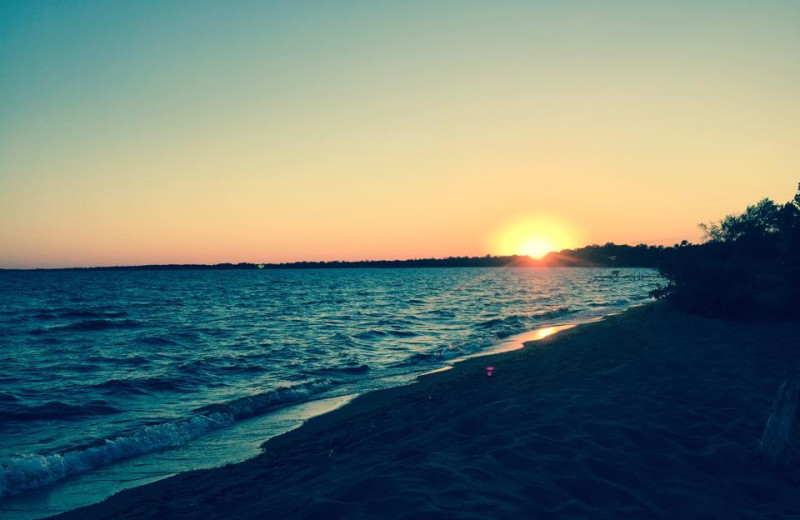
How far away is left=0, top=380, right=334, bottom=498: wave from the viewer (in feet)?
26.7

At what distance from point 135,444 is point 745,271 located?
22789 millimetres

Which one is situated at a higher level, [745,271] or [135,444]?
[745,271]

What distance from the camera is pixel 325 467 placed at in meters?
7.11

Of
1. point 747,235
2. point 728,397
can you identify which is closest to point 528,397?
point 728,397

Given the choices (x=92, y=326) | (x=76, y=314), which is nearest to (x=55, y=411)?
(x=92, y=326)

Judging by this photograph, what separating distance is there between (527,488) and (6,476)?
27.9 ft

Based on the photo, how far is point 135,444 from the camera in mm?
9719

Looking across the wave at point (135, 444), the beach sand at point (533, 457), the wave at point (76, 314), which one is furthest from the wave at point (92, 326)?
the beach sand at point (533, 457)

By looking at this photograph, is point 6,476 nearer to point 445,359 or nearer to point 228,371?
point 228,371

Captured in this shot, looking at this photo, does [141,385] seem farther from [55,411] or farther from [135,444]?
[135,444]

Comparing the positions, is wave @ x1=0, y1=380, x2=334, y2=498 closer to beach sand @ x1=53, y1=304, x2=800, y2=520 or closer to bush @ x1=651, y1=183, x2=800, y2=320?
beach sand @ x1=53, y1=304, x2=800, y2=520

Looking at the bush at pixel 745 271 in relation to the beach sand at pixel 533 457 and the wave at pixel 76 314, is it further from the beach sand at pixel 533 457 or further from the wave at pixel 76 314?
the wave at pixel 76 314

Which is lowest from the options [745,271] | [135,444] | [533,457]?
[135,444]

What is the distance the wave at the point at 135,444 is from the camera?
320 inches
